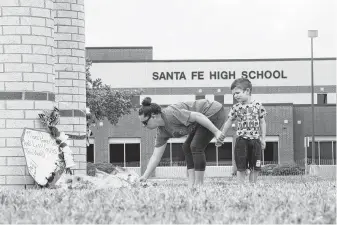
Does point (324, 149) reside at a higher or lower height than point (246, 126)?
lower

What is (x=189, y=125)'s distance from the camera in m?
10.8

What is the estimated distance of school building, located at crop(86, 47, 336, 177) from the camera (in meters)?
58.0

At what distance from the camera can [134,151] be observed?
58.2m

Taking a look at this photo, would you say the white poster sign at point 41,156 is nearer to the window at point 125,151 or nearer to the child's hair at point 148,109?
the child's hair at point 148,109

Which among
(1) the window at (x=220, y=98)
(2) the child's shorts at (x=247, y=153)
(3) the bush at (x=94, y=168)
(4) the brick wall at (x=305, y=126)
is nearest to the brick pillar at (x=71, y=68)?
(3) the bush at (x=94, y=168)

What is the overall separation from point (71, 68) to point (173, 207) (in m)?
10.7

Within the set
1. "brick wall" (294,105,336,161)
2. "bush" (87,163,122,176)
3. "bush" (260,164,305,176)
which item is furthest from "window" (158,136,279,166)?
"bush" (87,163,122,176)

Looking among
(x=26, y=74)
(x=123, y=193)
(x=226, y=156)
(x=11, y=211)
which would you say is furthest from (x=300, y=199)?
(x=226, y=156)

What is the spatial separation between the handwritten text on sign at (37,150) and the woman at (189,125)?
7.31ft

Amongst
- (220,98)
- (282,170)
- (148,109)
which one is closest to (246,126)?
(148,109)

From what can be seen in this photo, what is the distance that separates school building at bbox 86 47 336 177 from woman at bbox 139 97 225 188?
142 feet

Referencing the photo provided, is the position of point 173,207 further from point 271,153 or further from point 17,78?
point 271,153

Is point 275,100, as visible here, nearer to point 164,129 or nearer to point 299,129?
point 299,129

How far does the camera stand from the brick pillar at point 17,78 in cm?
1248
